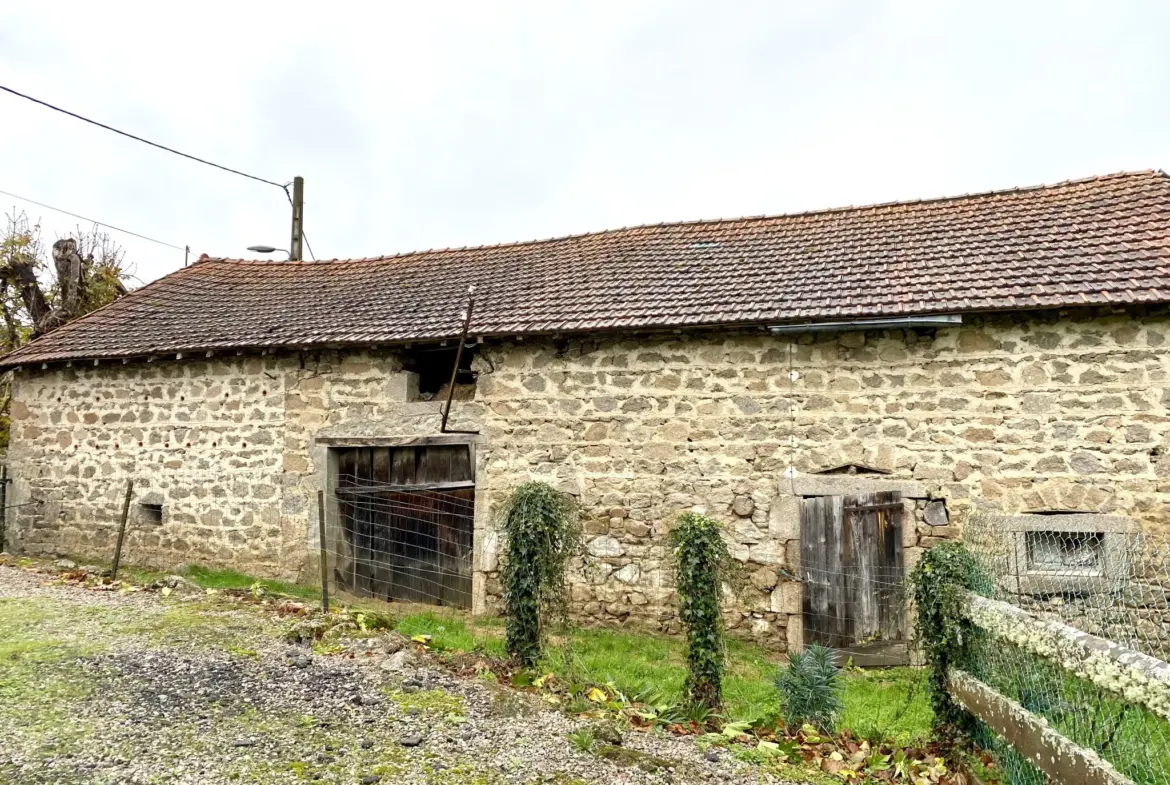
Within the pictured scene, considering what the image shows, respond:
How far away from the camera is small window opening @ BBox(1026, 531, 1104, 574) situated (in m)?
6.34

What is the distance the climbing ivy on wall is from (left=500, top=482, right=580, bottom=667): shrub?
95.2 inches

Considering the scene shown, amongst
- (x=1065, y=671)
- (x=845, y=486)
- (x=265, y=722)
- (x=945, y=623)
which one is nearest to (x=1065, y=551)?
(x=845, y=486)

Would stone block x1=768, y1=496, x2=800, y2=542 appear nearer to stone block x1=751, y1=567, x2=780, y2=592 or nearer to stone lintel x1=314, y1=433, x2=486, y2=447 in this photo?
stone block x1=751, y1=567, x2=780, y2=592

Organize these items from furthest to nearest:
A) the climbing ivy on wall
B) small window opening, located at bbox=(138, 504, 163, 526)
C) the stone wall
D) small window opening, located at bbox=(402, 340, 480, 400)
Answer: small window opening, located at bbox=(138, 504, 163, 526) → small window opening, located at bbox=(402, 340, 480, 400) → the stone wall → the climbing ivy on wall

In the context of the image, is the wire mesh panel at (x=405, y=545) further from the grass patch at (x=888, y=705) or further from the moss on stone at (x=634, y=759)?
the moss on stone at (x=634, y=759)

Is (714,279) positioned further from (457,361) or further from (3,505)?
(3,505)

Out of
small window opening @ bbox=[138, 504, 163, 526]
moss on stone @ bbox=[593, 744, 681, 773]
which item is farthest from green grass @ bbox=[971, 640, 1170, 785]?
small window opening @ bbox=[138, 504, 163, 526]

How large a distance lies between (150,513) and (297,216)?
8.51m

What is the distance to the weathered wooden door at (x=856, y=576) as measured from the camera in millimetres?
6723

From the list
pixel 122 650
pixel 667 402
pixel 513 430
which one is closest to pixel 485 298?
pixel 513 430

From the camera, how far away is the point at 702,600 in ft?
16.3

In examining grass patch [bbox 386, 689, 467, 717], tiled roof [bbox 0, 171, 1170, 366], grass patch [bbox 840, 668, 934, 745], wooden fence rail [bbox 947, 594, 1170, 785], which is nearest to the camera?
wooden fence rail [bbox 947, 594, 1170, 785]

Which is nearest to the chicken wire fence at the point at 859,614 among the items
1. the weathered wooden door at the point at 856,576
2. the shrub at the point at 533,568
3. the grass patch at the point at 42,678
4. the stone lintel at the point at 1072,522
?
the weathered wooden door at the point at 856,576

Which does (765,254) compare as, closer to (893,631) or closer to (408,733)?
(893,631)
